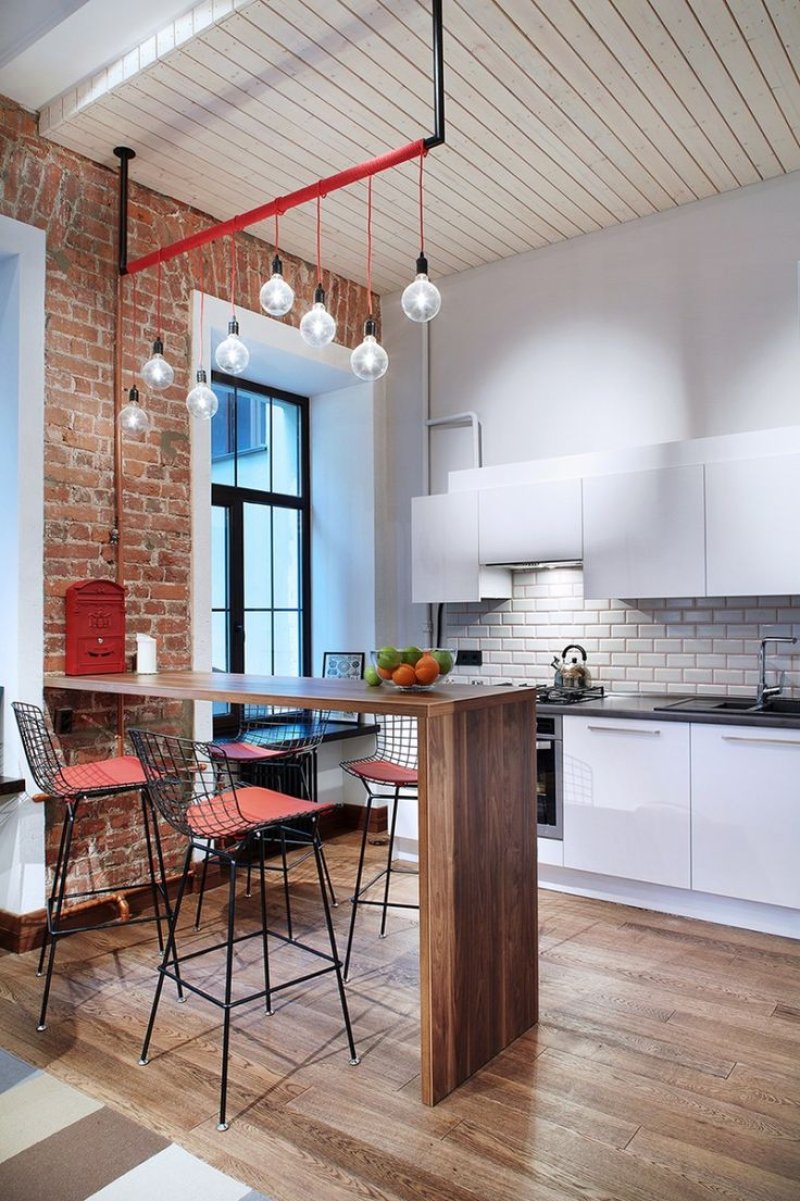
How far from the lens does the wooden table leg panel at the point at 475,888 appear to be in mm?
2408

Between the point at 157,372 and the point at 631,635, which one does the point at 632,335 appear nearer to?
the point at 631,635

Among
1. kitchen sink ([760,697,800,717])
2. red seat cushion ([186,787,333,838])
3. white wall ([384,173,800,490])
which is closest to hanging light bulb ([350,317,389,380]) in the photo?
red seat cushion ([186,787,333,838])

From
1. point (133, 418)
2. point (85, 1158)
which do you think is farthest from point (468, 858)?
point (133, 418)

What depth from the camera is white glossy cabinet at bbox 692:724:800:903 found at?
139 inches

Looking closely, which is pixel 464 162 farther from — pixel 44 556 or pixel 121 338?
pixel 44 556

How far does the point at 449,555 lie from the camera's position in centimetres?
495

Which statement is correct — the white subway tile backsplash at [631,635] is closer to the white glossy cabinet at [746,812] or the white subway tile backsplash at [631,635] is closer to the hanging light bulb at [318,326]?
the white glossy cabinet at [746,812]

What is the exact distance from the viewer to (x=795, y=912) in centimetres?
359

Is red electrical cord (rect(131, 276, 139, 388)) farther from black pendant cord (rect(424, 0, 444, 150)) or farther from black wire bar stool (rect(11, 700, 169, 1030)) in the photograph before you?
black pendant cord (rect(424, 0, 444, 150))

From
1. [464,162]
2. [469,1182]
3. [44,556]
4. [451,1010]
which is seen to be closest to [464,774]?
[451,1010]

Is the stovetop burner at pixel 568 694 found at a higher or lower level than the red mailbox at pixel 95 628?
lower

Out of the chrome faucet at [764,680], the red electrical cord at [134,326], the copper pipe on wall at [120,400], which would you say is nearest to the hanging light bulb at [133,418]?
the copper pipe on wall at [120,400]

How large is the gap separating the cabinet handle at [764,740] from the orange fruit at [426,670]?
1629mm

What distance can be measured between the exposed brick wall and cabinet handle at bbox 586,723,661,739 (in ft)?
6.79
